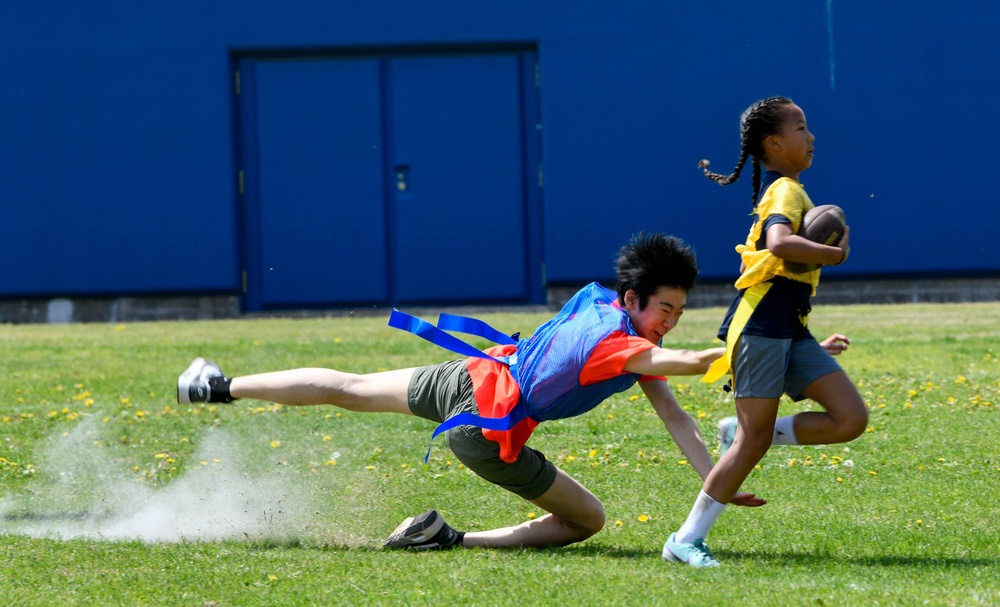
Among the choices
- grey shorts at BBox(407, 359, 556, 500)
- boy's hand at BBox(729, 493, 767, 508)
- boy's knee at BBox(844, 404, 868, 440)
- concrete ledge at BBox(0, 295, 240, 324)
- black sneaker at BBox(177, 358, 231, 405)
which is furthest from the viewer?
concrete ledge at BBox(0, 295, 240, 324)

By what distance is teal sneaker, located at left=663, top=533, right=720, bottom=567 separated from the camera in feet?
16.1

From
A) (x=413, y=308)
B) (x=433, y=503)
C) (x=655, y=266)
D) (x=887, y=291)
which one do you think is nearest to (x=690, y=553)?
(x=655, y=266)

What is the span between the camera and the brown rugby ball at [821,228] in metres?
4.79

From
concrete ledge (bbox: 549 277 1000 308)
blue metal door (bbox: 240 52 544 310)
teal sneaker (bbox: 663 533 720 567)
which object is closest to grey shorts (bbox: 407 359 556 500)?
teal sneaker (bbox: 663 533 720 567)

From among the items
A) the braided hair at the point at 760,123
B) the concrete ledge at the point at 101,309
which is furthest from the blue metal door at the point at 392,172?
the braided hair at the point at 760,123

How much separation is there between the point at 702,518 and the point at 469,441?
1.00 metres

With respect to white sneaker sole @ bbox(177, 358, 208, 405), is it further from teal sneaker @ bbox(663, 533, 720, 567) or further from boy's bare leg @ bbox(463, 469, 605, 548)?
A: teal sneaker @ bbox(663, 533, 720, 567)

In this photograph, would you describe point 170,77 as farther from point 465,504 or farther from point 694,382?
point 465,504

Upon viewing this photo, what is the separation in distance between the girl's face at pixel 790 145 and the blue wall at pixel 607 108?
11.3 metres

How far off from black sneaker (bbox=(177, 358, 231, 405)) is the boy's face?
1.86 meters

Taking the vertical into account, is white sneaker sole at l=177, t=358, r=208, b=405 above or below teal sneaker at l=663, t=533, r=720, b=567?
above

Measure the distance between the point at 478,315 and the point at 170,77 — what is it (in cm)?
494

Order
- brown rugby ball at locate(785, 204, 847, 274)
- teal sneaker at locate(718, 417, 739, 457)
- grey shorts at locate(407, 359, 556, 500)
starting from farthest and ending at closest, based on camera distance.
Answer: grey shorts at locate(407, 359, 556, 500), teal sneaker at locate(718, 417, 739, 457), brown rugby ball at locate(785, 204, 847, 274)

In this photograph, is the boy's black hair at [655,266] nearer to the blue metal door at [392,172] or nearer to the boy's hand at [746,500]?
the boy's hand at [746,500]
